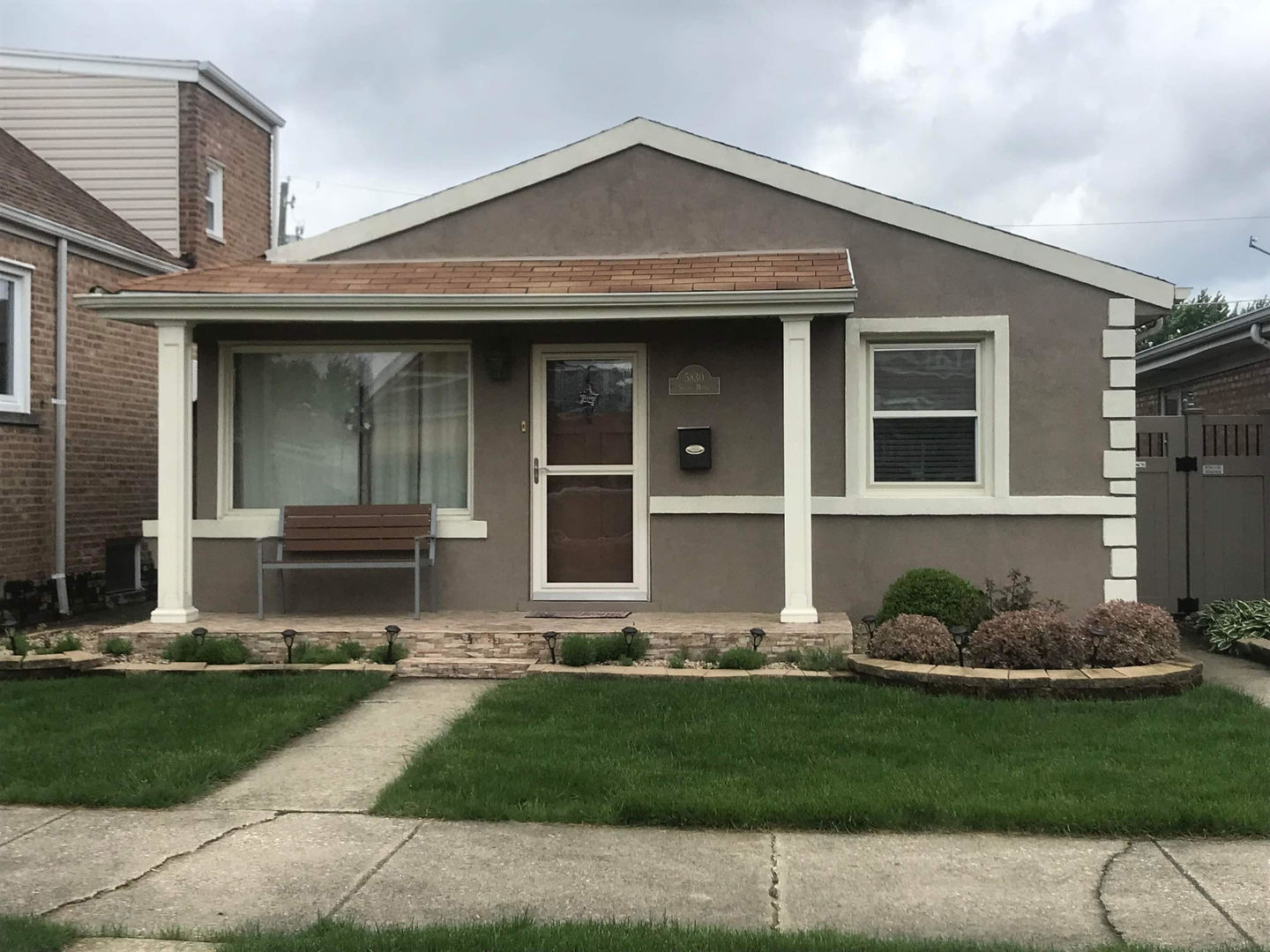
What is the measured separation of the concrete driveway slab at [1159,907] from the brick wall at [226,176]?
1309cm

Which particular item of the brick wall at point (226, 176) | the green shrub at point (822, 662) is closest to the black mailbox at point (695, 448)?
the green shrub at point (822, 662)

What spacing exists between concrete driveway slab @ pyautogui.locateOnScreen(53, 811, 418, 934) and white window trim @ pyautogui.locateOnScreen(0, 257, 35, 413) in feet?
24.8

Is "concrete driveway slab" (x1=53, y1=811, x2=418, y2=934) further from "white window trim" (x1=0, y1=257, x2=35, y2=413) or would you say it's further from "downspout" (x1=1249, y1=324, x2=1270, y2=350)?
"downspout" (x1=1249, y1=324, x2=1270, y2=350)

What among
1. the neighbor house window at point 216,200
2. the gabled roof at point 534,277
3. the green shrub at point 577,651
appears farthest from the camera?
the neighbor house window at point 216,200

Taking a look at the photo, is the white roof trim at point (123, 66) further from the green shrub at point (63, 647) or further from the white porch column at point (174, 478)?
the green shrub at point (63, 647)

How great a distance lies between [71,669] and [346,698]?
7.02 ft

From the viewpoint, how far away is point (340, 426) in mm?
9383

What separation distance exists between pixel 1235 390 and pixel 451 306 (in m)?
8.86

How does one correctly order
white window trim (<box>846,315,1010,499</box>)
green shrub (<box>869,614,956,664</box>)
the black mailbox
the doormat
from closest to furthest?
green shrub (<box>869,614,956,664</box>)
the doormat
white window trim (<box>846,315,1010,499</box>)
the black mailbox

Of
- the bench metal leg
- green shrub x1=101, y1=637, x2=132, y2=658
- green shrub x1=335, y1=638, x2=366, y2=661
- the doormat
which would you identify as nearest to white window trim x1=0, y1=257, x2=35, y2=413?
green shrub x1=101, y1=637, x2=132, y2=658

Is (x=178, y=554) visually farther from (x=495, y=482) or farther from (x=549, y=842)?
(x=549, y=842)

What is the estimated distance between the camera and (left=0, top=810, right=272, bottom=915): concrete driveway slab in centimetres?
399

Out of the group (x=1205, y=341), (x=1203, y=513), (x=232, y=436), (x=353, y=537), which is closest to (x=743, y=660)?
(x=353, y=537)

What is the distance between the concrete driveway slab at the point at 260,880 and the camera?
3.75m
